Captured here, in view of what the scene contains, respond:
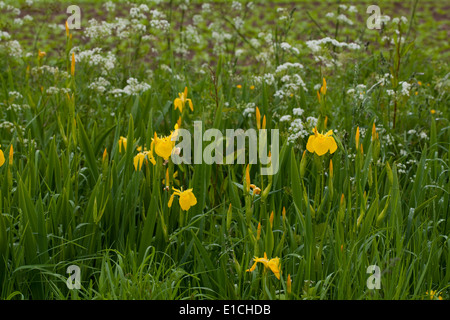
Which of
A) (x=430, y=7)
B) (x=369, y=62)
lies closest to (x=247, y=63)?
(x=369, y=62)

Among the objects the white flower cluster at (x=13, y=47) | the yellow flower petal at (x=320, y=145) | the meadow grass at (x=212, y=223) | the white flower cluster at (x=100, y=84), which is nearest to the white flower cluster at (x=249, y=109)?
the meadow grass at (x=212, y=223)

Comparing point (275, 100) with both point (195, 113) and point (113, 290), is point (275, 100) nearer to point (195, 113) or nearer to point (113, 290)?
point (195, 113)

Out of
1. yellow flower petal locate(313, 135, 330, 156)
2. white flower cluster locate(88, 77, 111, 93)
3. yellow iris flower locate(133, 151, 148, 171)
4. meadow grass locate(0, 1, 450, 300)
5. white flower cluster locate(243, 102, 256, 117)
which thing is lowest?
meadow grass locate(0, 1, 450, 300)

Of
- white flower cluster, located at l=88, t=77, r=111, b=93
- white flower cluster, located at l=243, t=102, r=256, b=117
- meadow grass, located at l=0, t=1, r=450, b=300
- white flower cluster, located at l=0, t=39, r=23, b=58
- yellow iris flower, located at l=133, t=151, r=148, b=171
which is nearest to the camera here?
meadow grass, located at l=0, t=1, r=450, b=300

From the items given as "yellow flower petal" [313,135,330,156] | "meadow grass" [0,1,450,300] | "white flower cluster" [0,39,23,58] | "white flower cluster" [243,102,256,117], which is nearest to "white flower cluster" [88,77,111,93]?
"meadow grass" [0,1,450,300]

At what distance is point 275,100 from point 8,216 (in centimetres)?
179

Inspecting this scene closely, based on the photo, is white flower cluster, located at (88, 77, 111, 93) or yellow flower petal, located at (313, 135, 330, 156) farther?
white flower cluster, located at (88, 77, 111, 93)

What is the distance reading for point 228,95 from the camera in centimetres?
354

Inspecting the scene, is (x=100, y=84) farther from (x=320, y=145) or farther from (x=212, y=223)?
(x=320, y=145)

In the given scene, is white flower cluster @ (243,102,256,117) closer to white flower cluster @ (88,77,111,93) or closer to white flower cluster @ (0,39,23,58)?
white flower cluster @ (88,77,111,93)

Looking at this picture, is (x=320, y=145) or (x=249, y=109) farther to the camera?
(x=249, y=109)

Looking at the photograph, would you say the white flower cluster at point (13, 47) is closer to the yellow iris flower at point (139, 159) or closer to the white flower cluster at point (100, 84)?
the white flower cluster at point (100, 84)

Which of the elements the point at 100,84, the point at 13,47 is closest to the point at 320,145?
the point at 100,84

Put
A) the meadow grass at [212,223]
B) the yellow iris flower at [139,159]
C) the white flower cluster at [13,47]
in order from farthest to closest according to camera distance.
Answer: the white flower cluster at [13,47] → the yellow iris flower at [139,159] → the meadow grass at [212,223]
